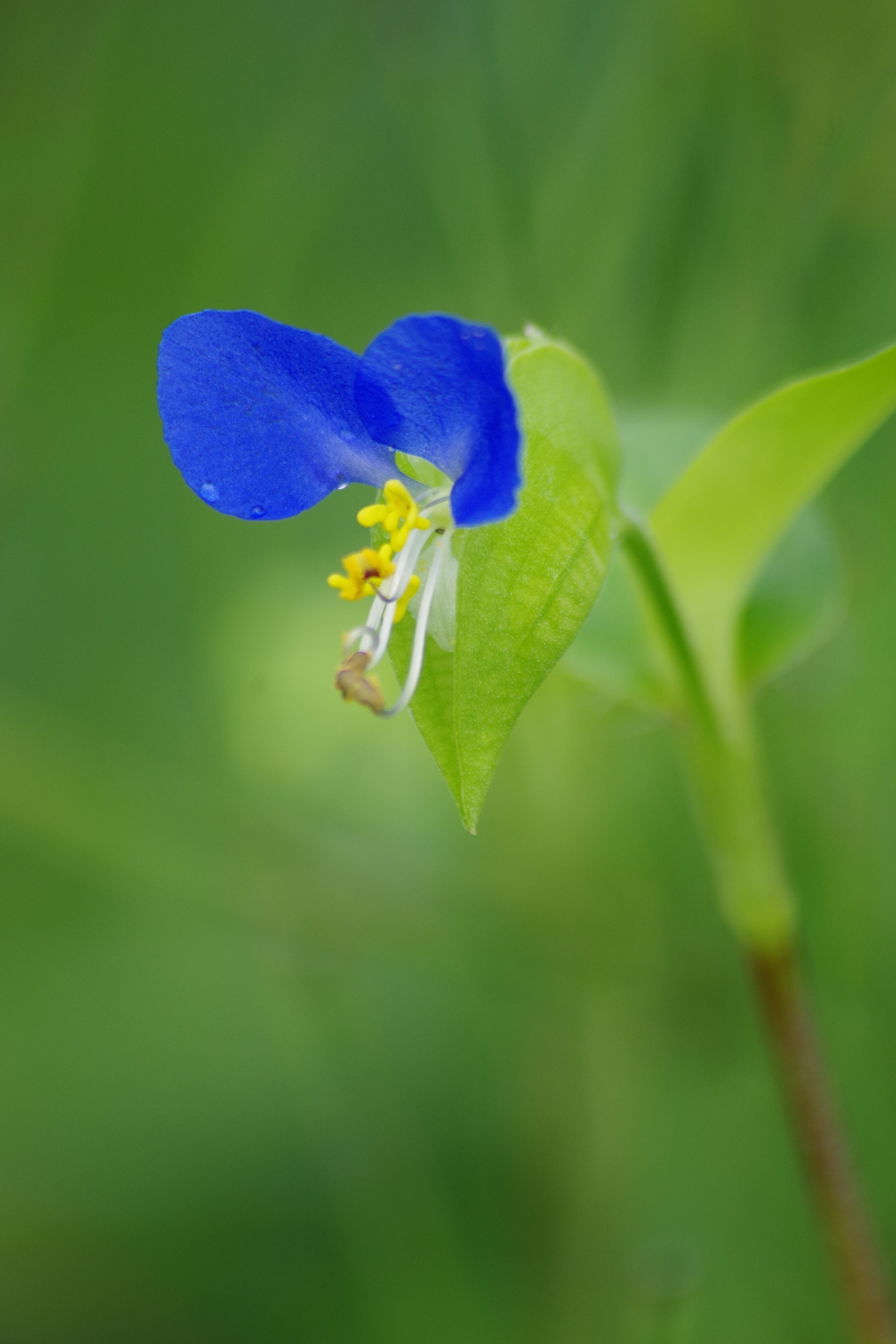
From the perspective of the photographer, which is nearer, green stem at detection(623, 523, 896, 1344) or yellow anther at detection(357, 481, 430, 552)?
yellow anther at detection(357, 481, 430, 552)

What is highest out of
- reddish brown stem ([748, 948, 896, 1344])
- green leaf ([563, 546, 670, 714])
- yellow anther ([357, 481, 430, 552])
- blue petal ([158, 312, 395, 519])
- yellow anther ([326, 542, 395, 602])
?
blue petal ([158, 312, 395, 519])

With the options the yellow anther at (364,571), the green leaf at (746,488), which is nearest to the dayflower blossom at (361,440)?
the yellow anther at (364,571)

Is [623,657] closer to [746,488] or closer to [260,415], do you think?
[746,488]

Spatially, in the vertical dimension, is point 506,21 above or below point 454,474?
above

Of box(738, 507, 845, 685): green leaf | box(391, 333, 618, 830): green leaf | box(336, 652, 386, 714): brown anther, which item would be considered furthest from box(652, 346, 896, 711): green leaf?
box(336, 652, 386, 714): brown anther

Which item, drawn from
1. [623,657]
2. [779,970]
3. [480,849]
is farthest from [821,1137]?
[480,849]

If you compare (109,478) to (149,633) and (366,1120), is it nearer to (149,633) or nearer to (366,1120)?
(149,633)

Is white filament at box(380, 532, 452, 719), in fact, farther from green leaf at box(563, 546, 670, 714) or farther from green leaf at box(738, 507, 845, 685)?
green leaf at box(738, 507, 845, 685)

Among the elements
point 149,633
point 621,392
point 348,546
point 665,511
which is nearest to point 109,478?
point 149,633
